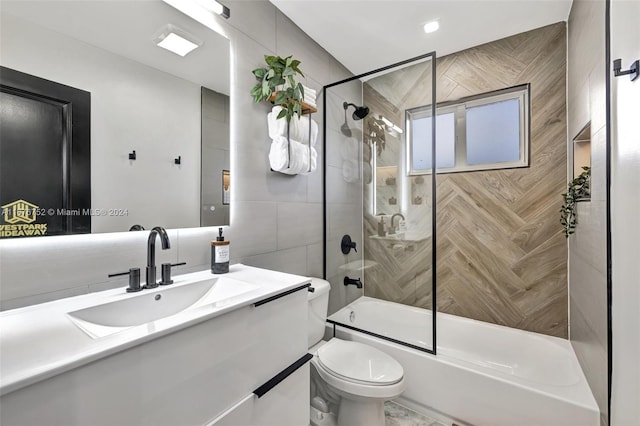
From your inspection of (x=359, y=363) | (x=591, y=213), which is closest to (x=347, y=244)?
(x=359, y=363)

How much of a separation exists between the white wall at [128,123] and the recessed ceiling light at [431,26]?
165 cm

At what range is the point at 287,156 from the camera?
63.7 inches

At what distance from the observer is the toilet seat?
1.35 meters

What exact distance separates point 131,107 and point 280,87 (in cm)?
84

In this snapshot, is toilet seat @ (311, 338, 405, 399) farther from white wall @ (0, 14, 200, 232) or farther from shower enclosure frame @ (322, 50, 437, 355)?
white wall @ (0, 14, 200, 232)

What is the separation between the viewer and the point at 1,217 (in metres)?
0.80

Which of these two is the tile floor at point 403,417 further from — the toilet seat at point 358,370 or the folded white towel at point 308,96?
the folded white towel at point 308,96

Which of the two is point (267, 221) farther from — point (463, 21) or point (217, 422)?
point (463, 21)

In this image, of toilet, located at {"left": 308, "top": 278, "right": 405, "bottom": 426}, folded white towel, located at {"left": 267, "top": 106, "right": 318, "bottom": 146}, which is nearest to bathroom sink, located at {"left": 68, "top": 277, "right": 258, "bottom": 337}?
toilet, located at {"left": 308, "top": 278, "right": 405, "bottom": 426}

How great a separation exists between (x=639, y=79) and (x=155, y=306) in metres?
1.71

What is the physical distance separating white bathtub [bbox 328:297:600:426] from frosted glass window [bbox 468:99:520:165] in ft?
4.44

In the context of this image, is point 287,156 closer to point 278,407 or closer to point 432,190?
point 432,190

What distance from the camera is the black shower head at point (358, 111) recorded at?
2151mm

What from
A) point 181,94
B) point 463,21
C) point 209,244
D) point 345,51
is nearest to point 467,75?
point 463,21
